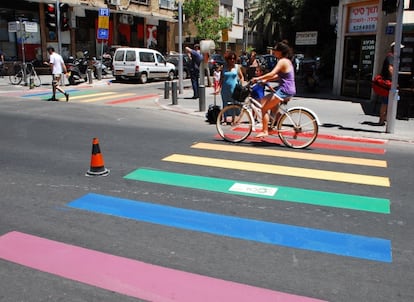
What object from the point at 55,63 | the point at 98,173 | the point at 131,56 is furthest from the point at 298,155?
the point at 131,56

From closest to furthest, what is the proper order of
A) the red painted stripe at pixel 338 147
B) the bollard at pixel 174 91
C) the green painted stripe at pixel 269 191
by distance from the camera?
the green painted stripe at pixel 269 191, the red painted stripe at pixel 338 147, the bollard at pixel 174 91

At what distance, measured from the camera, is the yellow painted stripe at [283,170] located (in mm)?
6400

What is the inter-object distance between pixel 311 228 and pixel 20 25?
19896 mm

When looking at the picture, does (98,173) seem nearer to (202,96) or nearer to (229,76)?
(229,76)

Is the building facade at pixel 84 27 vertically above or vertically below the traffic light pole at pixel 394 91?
above

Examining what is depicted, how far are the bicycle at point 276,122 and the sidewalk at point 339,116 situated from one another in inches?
92.7

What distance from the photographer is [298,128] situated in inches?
331

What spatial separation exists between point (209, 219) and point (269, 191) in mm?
1275

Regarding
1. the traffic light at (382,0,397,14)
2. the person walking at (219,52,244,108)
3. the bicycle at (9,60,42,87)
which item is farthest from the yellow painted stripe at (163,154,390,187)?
the bicycle at (9,60,42,87)

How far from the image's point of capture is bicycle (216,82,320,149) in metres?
8.29

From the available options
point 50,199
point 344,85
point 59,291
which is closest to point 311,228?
point 59,291

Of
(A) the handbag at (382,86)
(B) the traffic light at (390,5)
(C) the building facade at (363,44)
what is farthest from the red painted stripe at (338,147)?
(C) the building facade at (363,44)

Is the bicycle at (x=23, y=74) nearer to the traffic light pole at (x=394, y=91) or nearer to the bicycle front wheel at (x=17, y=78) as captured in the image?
the bicycle front wheel at (x=17, y=78)

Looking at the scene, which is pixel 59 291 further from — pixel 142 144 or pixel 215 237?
pixel 142 144
